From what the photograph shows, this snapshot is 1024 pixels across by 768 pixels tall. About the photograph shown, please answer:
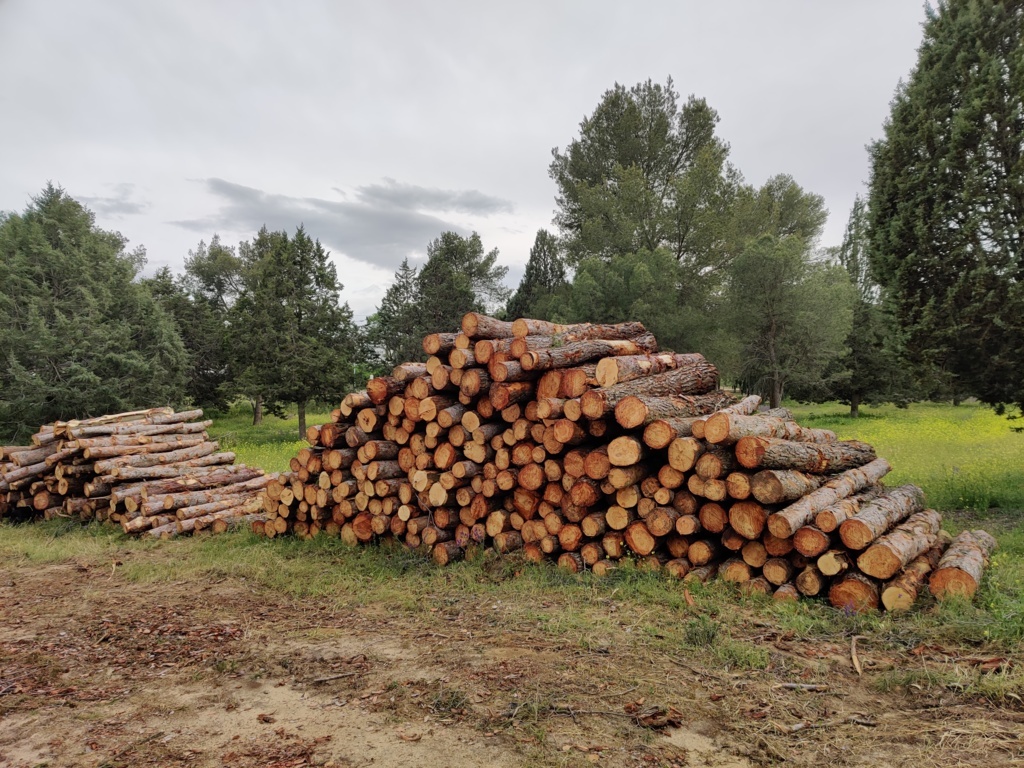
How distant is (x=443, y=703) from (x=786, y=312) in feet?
77.9

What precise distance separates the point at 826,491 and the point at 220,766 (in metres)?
5.16

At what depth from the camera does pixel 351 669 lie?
410cm

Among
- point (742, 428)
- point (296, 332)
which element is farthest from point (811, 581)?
point (296, 332)

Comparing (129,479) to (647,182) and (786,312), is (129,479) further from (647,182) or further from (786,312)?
(647,182)

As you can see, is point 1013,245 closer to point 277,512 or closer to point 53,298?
point 277,512

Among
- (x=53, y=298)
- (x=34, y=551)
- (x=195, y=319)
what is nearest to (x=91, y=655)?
(x=34, y=551)

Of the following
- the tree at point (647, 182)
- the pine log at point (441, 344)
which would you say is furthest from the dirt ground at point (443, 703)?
the tree at point (647, 182)

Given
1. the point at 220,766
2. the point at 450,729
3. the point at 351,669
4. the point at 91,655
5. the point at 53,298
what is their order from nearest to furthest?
1. the point at 220,766
2. the point at 450,729
3. the point at 351,669
4. the point at 91,655
5. the point at 53,298

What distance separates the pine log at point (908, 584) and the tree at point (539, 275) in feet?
80.4

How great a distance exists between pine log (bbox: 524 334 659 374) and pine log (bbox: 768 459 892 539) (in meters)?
2.67

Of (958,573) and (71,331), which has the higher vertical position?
(71,331)

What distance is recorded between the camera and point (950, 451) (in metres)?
14.7

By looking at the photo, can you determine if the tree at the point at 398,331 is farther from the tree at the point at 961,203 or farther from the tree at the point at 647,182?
the tree at the point at 961,203

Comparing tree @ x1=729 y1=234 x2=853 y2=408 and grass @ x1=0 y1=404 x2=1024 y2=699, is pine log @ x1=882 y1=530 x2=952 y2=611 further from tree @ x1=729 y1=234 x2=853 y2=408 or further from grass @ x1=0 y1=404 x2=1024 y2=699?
tree @ x1=729 y1=234 x2=853 y2=408
